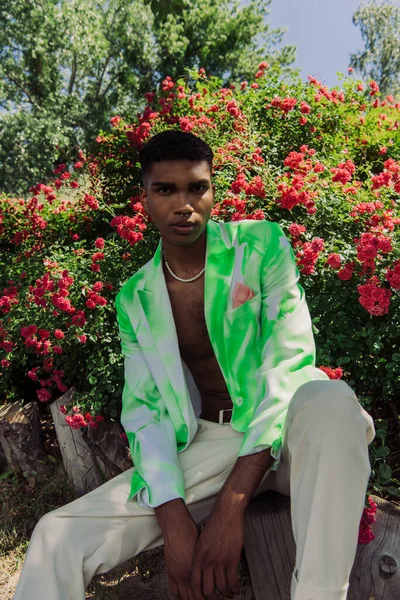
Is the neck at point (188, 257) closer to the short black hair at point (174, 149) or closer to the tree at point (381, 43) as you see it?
the short black hair at point (174, 149)

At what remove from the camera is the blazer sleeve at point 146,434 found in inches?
79.8

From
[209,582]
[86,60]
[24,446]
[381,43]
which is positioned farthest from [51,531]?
[381,43]

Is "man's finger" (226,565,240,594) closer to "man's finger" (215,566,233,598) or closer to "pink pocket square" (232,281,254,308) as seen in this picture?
"man's finger" (215,566,233,598)

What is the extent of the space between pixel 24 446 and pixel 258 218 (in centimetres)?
238

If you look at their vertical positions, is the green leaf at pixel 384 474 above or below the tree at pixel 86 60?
below

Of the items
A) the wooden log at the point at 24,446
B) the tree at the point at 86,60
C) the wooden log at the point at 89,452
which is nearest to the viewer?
the wooden log at the point at 89,452

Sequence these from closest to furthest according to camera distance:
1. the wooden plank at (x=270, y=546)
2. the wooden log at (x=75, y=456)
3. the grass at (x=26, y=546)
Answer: the wooden plank at (x=270, y=546) < the grass at (x=26, y=546) < the wooden log at (x=75, y=456)

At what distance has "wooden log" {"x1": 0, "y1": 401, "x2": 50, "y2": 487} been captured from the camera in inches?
157

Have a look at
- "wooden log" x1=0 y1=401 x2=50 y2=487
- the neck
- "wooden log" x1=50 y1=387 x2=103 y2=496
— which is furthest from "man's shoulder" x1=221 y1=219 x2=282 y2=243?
"wooden log" x1=0 y1=401 x2=50 y2=487

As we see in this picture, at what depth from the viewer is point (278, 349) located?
6.91 ft

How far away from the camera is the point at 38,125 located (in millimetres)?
19828

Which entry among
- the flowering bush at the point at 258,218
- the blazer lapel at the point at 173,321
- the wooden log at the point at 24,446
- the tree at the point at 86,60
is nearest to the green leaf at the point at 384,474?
the flowering bush at the point at 258,218

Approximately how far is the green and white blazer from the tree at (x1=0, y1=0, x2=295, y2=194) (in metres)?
16.7

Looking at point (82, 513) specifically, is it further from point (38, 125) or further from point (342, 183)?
point (38, 125)
